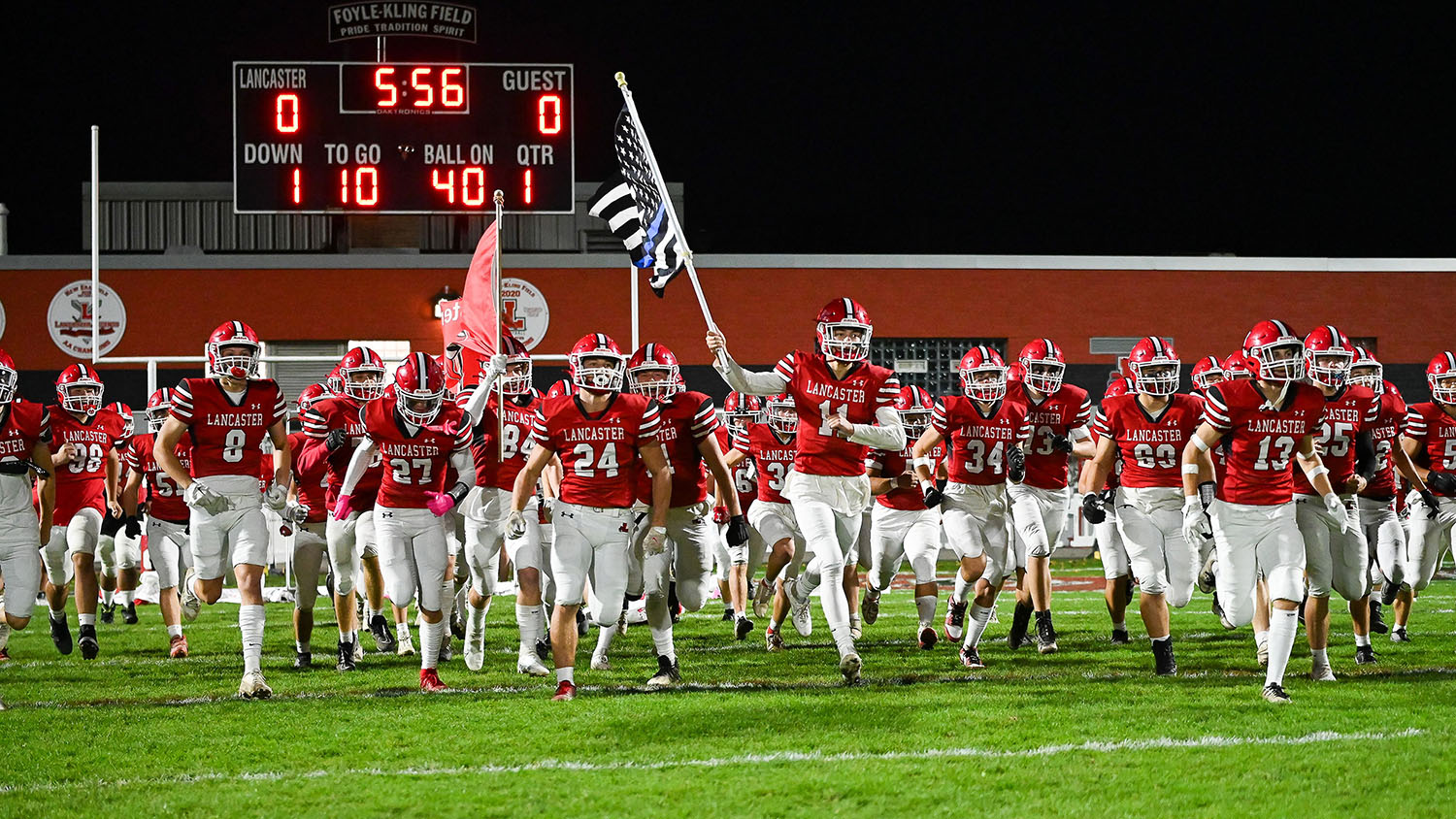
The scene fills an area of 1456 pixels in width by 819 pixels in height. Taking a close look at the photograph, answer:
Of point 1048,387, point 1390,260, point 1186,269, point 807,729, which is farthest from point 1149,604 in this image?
point 1390,260

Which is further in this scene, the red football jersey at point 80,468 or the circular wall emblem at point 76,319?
the circular wall emblem at point 76,319

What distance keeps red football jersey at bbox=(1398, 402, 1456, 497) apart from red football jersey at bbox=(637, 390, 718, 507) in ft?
15.5

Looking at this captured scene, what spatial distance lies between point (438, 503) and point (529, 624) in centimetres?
85

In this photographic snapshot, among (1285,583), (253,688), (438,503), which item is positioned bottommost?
(253,688)

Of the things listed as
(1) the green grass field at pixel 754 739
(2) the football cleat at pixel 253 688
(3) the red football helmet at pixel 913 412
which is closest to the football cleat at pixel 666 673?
(1) the green grass field at pixel 754 739

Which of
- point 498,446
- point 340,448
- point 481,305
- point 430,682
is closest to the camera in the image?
point 430,682

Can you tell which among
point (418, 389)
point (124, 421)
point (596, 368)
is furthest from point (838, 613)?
point (124, 421)

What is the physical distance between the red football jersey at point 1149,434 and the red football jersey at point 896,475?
1.41 meters

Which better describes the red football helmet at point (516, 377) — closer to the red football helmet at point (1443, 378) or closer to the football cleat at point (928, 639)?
the football cleat at point (928, 639)

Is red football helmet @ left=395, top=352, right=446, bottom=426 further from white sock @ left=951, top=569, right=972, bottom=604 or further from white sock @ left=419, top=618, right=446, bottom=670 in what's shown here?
white sock @ left=951, top=569, right=972, bottom=604

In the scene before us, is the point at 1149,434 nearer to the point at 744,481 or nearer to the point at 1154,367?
the point at 1154,367

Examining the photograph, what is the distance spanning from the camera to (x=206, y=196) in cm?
2495

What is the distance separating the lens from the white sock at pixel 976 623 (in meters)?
8.83

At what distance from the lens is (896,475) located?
32.6 ft
